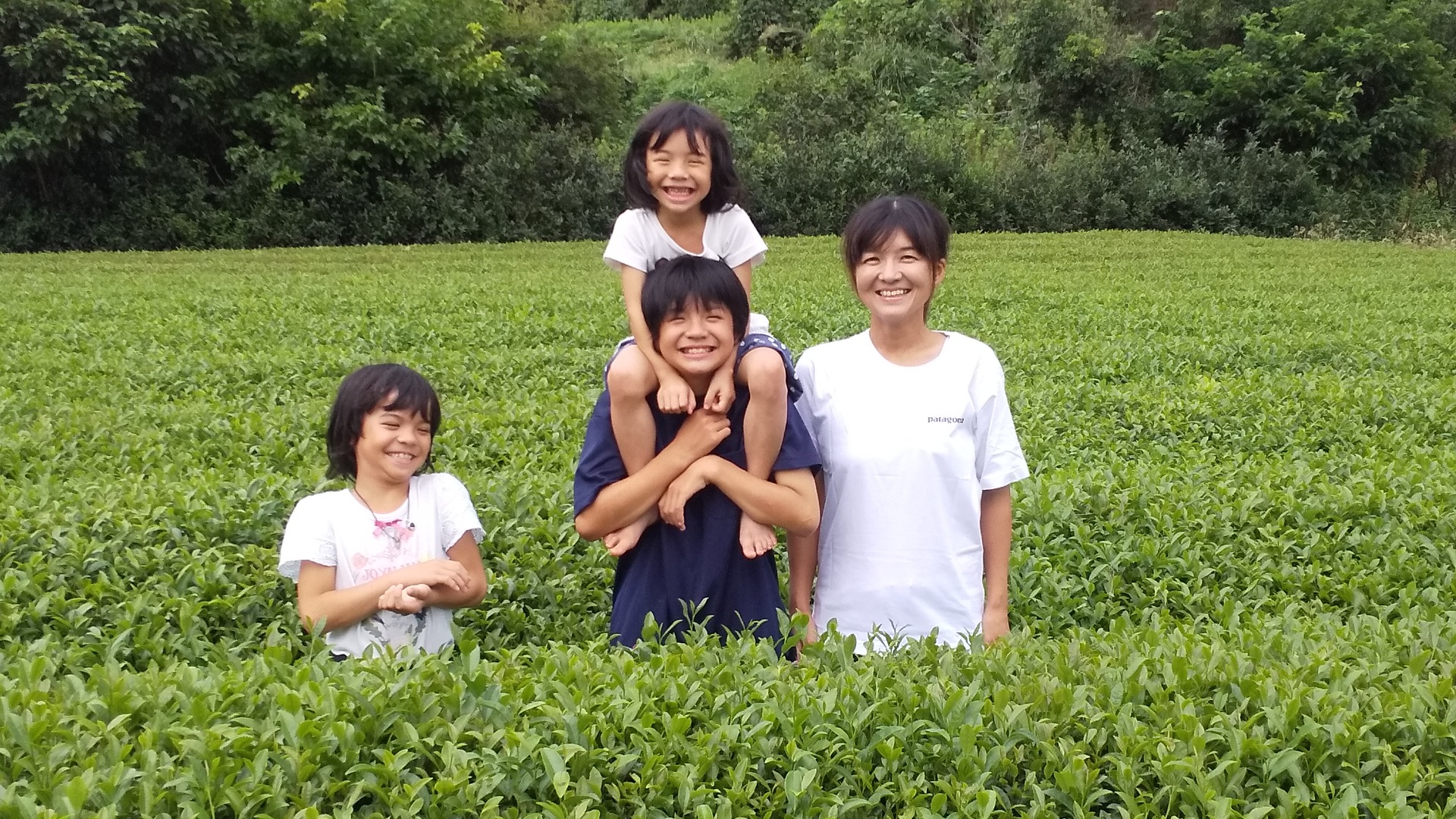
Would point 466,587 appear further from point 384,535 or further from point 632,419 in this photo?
point 632,419

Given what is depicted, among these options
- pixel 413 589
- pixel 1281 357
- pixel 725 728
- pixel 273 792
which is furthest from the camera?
pixel 1281 357

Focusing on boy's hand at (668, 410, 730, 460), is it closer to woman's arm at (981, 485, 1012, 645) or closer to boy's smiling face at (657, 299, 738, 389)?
boy's smiling face at (657, 299, 738, 389)

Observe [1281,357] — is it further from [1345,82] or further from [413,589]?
[1345,82]

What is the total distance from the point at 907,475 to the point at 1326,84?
91.3ft

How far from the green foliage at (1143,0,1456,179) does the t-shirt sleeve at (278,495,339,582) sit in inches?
1050

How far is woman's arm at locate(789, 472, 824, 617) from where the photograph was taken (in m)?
2.81

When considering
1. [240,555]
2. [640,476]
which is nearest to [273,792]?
[640,476]

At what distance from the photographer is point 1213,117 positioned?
27.0 metres

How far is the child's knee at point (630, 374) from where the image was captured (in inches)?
100.0

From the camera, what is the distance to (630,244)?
123 inches

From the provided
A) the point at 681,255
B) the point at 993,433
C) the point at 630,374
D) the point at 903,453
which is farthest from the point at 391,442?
the point at 993,433

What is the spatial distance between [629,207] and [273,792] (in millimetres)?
1788

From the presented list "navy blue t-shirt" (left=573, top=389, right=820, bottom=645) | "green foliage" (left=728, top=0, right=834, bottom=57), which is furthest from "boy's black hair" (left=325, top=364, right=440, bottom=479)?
"green foliage" (left=728, top=0, right=834, bottom=57)

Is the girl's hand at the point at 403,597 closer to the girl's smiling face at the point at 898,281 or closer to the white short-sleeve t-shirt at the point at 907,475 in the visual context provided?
the white short-sleeve t-shirt at the point at 907,475
